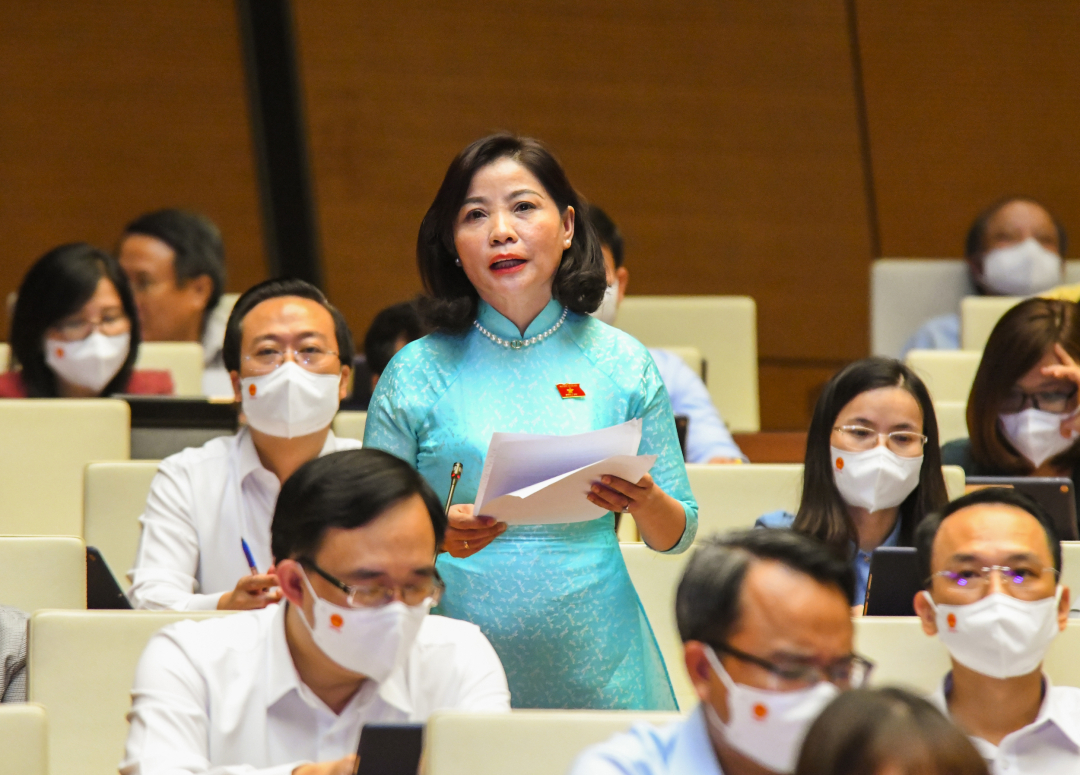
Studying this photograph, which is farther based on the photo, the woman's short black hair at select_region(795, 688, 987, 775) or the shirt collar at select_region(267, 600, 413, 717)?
the shirt collar at select_region(267, 600, 413, 717)

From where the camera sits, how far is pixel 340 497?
1.83 meters

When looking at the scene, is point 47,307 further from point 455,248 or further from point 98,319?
point 455,248

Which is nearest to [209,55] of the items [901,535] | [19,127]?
[19,127]

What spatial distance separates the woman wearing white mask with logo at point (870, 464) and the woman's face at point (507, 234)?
0.84 m

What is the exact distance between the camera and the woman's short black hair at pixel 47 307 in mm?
3812

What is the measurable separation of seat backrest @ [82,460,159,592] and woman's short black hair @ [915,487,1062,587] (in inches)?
63.7

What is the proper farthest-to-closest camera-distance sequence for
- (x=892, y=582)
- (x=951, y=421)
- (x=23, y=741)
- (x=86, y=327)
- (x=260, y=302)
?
1. (x=86, y=327)
2. (x=951, y=421)
3. (x=260, y=302)
4. (x=892, y=582)
5. (x=23, y=741)

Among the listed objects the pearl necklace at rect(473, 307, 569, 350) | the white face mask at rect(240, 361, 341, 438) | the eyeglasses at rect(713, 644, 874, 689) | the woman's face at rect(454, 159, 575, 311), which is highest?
the woman's face at rect(454, 159, 575, 311)

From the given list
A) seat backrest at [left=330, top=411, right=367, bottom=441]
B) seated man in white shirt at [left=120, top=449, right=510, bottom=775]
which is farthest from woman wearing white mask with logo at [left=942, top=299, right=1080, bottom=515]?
seated man in white shirt at [left=120, top=449, right=510, bottom=775]

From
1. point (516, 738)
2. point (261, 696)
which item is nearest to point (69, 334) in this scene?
point (261, 696)

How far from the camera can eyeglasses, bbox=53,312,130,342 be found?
3814mm

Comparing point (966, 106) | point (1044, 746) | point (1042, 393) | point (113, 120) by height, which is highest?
→ point (113, 120)

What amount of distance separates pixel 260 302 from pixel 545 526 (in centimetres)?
109

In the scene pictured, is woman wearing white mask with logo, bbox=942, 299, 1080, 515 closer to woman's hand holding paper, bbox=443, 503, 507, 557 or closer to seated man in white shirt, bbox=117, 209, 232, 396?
woman's hand holding paper, bbox=443, 503, 507, 557
